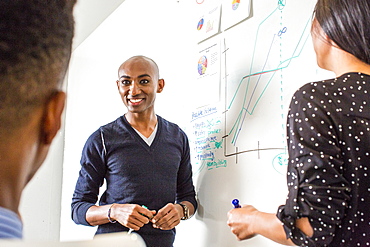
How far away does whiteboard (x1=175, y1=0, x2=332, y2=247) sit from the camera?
139 centimetres

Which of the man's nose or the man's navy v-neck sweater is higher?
the man's nose

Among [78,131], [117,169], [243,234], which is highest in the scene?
[78,131]

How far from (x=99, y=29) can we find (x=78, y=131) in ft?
2.38

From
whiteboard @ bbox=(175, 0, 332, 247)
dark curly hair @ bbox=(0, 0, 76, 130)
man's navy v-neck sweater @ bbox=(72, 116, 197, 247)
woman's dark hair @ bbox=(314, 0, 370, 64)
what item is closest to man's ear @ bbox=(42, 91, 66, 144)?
dark curly hair @ bbox=(0, 0, 76, 130)

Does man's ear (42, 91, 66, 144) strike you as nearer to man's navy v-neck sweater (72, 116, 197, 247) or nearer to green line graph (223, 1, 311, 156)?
green line graph (223, 1, 311, 156)

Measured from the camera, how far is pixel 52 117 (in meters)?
0.36

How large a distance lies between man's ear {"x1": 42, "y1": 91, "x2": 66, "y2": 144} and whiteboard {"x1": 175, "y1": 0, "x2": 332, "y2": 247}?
1.04m

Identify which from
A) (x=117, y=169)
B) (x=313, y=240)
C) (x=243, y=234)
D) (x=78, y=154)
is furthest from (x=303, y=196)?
(x=78, y=154)

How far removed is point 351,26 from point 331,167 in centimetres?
30

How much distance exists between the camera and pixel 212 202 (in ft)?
5.64

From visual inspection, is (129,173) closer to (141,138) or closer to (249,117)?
(141,138)

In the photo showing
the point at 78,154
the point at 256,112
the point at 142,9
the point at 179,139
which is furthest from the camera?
the point at 78,154

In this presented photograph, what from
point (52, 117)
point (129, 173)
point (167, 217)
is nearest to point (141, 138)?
point (129, 173)

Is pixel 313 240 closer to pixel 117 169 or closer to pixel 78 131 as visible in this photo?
pixel 117 169
